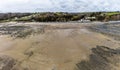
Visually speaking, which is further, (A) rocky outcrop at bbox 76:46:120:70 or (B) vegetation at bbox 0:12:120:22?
(B) vegetation at bbox 0:12:120:22

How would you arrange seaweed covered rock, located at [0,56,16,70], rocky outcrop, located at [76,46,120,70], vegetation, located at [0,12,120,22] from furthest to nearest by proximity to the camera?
1. vegetation, located at [0,12,120,22]
2. rocky outcrop, located at [76,46,120,70]
3. seaweed covered rock, located at [0,56,16,70]

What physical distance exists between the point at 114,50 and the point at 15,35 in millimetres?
5929

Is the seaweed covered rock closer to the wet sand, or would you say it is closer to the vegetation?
the wet sand

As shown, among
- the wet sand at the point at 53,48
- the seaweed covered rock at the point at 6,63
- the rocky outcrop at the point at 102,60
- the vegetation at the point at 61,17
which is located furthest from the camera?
the vegetation at the point at 61,17

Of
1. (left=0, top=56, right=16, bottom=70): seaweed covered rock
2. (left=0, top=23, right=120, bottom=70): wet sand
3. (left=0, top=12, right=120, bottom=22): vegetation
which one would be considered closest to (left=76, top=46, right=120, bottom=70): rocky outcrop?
(left=0, top=23, right=120, bottom=70): wet sand

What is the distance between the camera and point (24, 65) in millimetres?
11234

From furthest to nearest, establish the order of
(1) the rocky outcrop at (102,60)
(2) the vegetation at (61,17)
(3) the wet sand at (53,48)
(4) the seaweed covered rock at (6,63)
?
(2) the vegetation at (61,17), (3) the wet sand at (53,48), (1) the rocky outcrop at (102,60), (4) the seaweed covered rock at (6,63)

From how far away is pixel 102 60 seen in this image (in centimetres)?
1184

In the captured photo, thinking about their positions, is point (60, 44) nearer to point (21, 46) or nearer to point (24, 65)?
point (21, 46)

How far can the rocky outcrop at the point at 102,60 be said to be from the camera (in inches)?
441

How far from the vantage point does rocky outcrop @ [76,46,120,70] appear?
1120 centimetres

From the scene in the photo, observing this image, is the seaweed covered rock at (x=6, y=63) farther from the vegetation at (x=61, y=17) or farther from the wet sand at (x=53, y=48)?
the vegetation at (x=61, y=17)

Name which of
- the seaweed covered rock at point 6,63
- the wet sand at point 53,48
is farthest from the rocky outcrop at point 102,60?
the seaweed covered rock at point 6,63

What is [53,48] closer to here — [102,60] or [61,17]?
[102,60]
